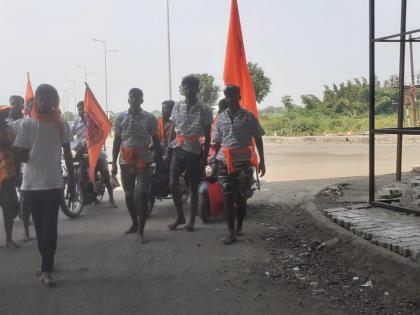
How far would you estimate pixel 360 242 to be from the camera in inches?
190

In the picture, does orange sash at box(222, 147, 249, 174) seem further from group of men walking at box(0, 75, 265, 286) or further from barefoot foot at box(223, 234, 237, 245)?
barefoot foot at box(223, 234, 237, 245)

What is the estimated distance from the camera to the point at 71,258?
5152mm

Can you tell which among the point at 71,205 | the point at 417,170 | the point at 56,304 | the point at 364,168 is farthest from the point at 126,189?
the point at 364,168

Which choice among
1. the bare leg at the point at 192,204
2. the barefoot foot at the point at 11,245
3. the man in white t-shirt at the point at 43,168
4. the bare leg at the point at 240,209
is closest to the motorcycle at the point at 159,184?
the bare leg at the point at 192,204

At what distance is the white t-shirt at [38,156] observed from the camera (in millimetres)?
4379

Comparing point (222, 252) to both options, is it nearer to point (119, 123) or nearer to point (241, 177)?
point (241, 177)

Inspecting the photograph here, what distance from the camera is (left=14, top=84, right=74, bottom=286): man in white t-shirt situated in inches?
172

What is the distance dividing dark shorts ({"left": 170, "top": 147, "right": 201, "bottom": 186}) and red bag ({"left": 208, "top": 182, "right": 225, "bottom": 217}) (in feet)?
1.92

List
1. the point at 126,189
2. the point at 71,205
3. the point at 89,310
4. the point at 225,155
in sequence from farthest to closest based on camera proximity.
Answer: the point at 71,205 < the point at 126,189 < the point at 225,155 < the point at 89,310

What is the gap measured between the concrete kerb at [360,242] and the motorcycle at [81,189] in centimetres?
324

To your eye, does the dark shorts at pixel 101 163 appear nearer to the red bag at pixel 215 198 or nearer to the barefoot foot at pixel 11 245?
the red bag at pixel 215 198

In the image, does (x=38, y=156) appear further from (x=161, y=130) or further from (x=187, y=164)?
(x=161, y=130)

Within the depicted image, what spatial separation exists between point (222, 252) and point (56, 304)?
1.92 metres

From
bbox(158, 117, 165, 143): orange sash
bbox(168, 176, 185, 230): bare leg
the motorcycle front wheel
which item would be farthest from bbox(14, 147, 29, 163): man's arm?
bbox(158, 117, 165, 143): orange sash
